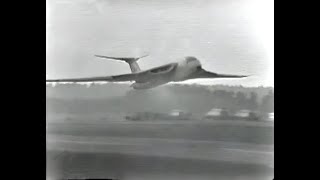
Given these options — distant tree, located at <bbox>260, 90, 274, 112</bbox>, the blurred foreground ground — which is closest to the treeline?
distant tree, located at <bbox>260, 90, 274, 112</bbox>

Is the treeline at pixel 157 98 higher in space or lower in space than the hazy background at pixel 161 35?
lower

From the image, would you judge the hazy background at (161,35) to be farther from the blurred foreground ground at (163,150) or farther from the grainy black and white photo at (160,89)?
the blurred foreground ground at (163,150)

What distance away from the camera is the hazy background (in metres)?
2.97

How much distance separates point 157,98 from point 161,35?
1.66 ft

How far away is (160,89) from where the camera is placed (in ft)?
9.80

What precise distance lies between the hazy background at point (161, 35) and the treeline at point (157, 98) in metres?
0.09

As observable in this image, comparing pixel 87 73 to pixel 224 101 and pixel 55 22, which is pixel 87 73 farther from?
pixel 224 101

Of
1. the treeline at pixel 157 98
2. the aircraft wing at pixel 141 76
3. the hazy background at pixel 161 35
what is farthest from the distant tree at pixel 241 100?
the aircraft wing at pixel 141 76

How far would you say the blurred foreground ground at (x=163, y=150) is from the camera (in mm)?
2930

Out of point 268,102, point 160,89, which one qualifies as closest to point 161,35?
point 160,89

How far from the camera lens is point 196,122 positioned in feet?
9.73
